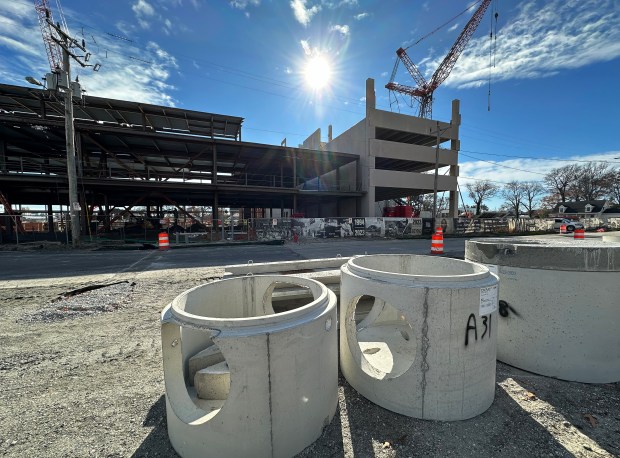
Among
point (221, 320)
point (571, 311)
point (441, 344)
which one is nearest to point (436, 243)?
point (571, 311)

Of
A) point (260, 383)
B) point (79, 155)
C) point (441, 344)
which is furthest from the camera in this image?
point (79, 155)

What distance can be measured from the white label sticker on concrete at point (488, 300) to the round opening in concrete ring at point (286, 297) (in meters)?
2.14

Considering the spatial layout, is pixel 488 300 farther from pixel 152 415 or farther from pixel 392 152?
pixel 392 152

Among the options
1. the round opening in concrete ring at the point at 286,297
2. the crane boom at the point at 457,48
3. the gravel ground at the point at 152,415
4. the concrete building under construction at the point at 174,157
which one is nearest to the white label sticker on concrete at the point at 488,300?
the gravel ground at the point at 152,415

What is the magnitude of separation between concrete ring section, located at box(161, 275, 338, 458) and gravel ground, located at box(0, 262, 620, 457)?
0.25 meters

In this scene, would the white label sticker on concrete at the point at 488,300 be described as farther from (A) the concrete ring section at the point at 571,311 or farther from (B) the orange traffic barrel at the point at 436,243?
(B) the orange traffic barrel at the point at 436,243

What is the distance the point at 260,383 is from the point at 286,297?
1964mm

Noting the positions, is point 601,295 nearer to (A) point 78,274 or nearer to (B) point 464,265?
(B) point 464,265

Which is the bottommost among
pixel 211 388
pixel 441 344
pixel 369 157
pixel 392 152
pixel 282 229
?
pixel 211 388

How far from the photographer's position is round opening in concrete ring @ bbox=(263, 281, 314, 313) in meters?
3.53

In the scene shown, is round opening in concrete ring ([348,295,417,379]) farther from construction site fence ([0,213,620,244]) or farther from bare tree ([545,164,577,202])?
bare tree ([545,164,577,202])

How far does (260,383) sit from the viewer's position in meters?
1.77

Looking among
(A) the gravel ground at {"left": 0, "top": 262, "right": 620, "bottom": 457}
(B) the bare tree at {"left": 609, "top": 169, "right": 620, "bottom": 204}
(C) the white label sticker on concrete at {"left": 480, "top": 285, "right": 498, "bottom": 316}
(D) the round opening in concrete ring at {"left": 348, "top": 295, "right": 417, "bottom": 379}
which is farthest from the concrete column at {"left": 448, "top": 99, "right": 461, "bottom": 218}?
(B) the bare tree at {"left": 609, "top": 169, "right": 620, "bottom": 204}

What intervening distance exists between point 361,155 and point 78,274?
2468cm
